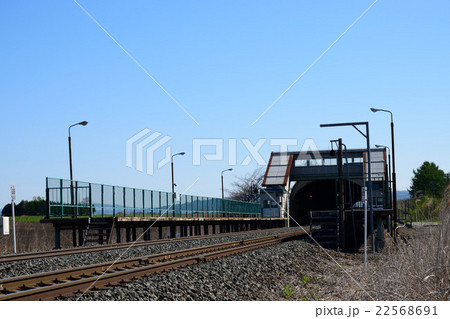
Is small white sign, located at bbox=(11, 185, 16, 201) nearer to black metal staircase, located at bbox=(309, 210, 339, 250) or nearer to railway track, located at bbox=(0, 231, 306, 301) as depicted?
railway track, located at bbox=(0, 231, 306, 301)

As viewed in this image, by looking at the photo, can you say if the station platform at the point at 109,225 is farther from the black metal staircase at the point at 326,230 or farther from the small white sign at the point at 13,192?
the black metal staircase at the point at 326,230

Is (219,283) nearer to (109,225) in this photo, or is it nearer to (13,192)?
(13,192)

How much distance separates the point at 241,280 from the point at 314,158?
48383 millimetres

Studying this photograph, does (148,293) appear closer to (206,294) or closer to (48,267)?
(206,294)

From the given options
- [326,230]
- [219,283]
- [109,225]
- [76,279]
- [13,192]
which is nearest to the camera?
[76,279]

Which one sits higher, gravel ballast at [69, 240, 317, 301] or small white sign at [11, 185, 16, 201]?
small white sign at [11, 185, 16, 201]

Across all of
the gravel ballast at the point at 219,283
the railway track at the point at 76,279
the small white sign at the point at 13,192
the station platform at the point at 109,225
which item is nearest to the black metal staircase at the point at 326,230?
the station platform at the point at 109,225

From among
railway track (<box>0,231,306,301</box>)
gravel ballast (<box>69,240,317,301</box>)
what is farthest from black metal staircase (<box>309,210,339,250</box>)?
railway track (<box>0,231,306,301</box>)

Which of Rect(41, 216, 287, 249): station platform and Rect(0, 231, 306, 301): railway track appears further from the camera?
Rect(41, 216, 287, 249): station platform

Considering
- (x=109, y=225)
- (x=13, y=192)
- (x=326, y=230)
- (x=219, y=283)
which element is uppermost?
(x=13, y=192)

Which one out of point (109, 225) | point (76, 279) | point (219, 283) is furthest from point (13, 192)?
point (219, 283)

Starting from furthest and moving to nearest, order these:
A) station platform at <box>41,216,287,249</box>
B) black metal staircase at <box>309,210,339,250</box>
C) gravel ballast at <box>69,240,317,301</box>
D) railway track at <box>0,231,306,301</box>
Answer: black metal staircase at <box>309,210,339,250</box>, station platform at <box>41,216,287,249</box>, gravel ballast at <box>69,240,317,301</box>, railway track at <box>0,231,306,301</box>

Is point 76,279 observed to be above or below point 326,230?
above

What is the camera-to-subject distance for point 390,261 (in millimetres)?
11977
